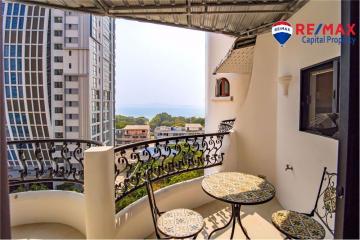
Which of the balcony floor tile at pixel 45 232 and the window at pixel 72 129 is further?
the window at pixel 72 129

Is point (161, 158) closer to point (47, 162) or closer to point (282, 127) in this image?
point (47, 162)

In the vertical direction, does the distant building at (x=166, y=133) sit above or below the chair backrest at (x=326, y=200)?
above

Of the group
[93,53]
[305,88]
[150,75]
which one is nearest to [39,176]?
[305,88]

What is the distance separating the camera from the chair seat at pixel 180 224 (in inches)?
69.6

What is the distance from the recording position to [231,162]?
3.69 metres

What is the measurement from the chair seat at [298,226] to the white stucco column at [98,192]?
5.18 ft

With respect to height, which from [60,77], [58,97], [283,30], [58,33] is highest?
[58,33]

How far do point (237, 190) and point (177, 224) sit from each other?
2.25ft

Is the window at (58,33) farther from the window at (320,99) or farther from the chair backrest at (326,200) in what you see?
the chair backrest at (326,200)

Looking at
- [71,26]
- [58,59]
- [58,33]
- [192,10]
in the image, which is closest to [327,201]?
[192,10]

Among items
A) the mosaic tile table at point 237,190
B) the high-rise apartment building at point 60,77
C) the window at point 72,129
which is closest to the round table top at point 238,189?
the mosaic tile table at point 237,190

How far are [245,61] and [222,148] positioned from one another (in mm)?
1859

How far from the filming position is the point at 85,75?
13070 millimetres

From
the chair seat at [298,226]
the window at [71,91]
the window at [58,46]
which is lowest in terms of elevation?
the chair seat at [298,226]
